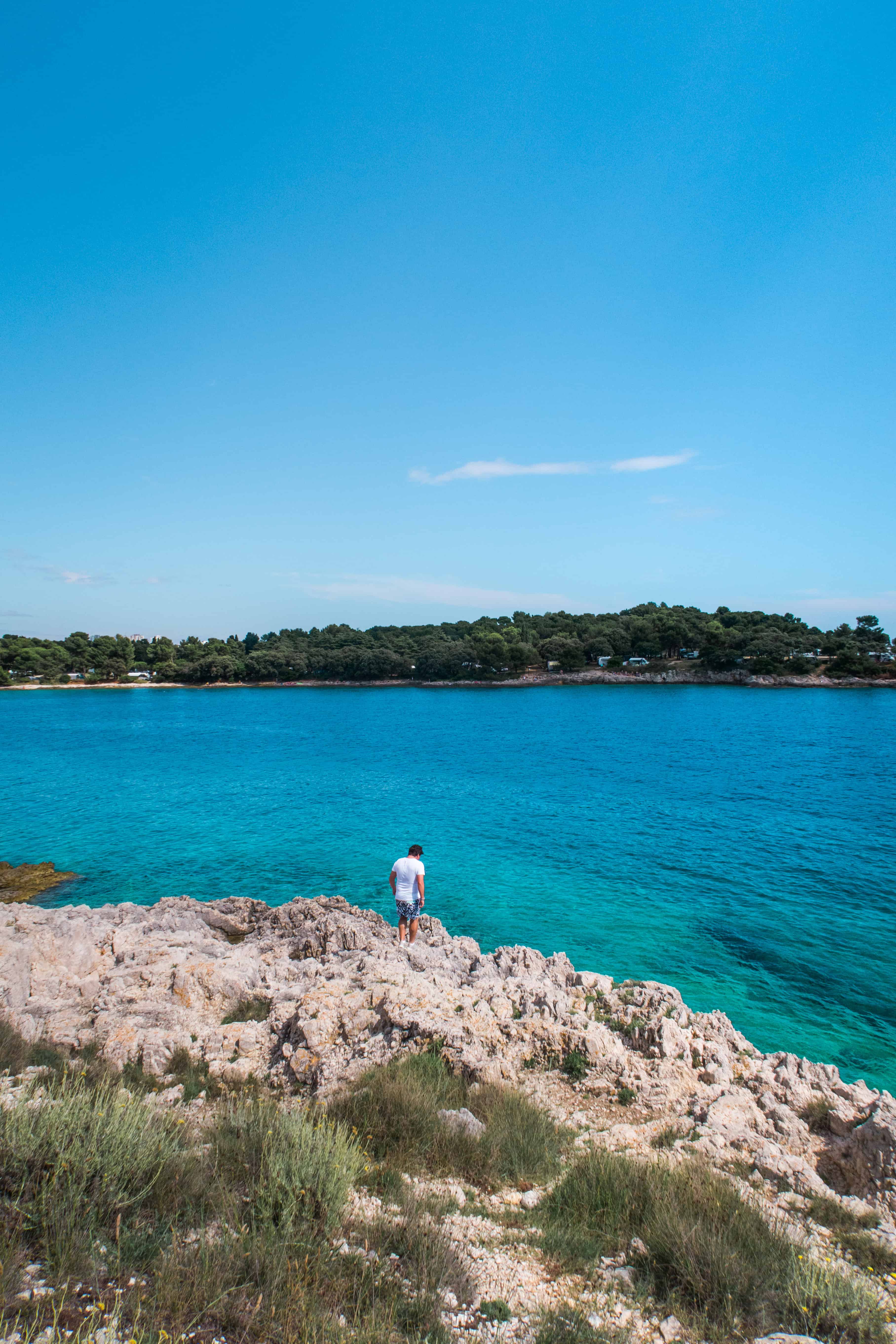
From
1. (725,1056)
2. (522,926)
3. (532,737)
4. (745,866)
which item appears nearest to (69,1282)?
(725,1056)

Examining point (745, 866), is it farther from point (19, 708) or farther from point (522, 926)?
point (19, 708)

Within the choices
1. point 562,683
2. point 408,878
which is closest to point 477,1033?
point 408,878

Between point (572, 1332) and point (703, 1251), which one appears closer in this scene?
point (572, 1332)

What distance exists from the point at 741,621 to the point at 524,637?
46.0 m

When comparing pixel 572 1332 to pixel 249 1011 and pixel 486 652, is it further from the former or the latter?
pixel 486 652

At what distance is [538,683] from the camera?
130 m

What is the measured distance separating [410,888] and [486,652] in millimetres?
121139

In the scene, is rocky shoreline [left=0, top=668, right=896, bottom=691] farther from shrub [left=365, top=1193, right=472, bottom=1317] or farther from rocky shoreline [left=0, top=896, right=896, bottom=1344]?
shrub [left=365, top=1193, right=472, bottom=1317]

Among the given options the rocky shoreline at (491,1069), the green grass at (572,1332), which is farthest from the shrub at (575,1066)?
the green grass at (572,1332)

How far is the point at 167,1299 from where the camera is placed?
384 centimetres

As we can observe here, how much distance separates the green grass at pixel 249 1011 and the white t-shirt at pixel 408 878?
12.2 ft

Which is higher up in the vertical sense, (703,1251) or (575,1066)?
(703,1251)

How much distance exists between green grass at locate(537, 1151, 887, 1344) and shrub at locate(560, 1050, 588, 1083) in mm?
2427

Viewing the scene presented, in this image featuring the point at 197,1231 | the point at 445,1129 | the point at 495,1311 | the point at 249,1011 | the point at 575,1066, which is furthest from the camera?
the point at 249,1011
